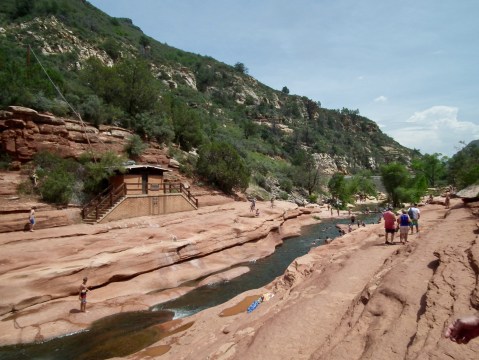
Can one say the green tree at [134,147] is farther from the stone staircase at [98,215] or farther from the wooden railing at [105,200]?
the stone staircase at [98,215]

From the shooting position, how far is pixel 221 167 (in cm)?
4150

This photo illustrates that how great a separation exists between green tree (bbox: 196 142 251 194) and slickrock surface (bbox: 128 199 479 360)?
28.5 m

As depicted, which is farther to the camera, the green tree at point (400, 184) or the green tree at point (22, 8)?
the green tree at point (22, 8)

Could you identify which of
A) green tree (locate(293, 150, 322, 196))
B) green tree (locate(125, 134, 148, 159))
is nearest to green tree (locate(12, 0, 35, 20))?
green tree (locate(125, 134, 148, 159))

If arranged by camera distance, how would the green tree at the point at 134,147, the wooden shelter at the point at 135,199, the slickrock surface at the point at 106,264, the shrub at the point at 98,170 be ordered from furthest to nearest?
the green tree at the point at 134,147
the shrub at the point at 98,170
the wooden shelter at the point at 135,199
the slickrock surface at the point at 106,264

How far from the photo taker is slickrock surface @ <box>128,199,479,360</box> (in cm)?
621

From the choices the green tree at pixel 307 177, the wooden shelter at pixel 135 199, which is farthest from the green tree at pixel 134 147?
the green tree at pixel 307 177

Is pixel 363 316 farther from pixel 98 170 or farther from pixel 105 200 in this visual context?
pixel 98 170

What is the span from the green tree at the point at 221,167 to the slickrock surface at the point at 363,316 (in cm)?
2851

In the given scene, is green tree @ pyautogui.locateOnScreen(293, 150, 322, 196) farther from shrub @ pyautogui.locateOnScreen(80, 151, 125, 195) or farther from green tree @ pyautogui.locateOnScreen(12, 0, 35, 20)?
green tree @ pyautogui.locateOnScreen(12, 0, 35, 20)

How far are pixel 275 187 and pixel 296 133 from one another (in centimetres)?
6387

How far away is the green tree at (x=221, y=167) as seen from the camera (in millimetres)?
41281

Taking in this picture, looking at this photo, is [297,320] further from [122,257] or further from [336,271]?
[122,257]

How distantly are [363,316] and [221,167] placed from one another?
113ft
